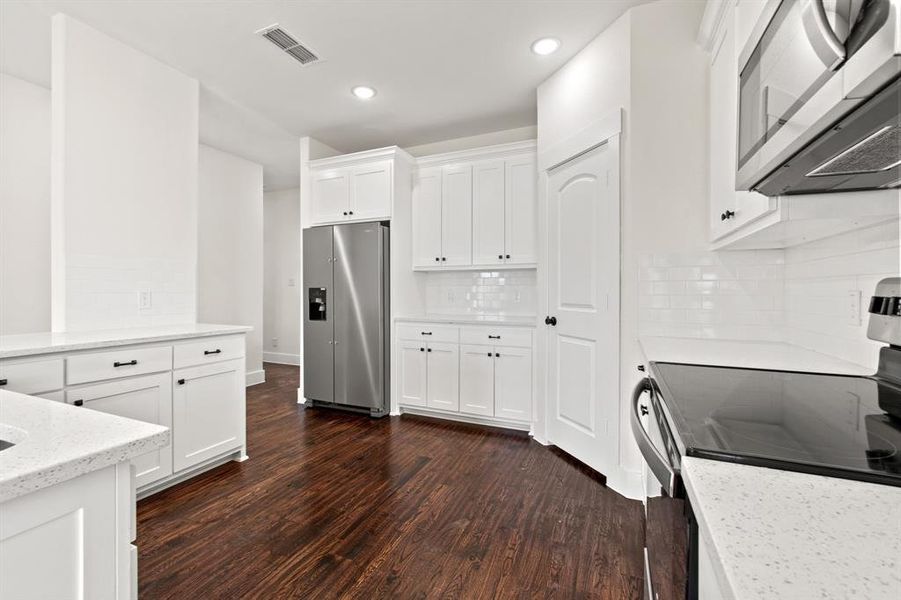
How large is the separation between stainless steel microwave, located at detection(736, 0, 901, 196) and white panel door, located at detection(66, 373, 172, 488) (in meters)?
2.64

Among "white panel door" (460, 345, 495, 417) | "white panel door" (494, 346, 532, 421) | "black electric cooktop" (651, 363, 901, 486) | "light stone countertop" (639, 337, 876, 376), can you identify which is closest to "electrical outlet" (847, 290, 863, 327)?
"light stone countertop" (639, 337, 876, 376)

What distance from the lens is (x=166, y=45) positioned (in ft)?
8.32

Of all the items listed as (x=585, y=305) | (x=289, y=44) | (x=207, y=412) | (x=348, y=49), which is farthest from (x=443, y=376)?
(x=289, y=44)

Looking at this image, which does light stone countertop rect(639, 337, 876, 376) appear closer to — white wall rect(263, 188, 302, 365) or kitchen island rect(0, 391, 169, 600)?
kitchen island rect(0, 391, 169, 600)

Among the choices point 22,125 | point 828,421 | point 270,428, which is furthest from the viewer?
point 270,428

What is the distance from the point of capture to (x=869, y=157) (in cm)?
83

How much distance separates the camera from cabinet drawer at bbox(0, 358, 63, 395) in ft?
5.16

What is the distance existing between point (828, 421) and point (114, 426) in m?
1.45

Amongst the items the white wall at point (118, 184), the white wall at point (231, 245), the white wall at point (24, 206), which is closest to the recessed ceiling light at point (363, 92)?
the white wall at point (118, 184)

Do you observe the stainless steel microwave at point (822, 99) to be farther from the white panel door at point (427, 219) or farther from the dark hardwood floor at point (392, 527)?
the white panel door at point (427, 219)

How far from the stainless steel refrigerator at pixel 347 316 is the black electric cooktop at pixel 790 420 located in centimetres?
276

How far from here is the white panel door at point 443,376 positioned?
11.2 ft

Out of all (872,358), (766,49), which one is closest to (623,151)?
(766,49)

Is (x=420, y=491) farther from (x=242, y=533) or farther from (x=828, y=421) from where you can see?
(x=828, y=421)
